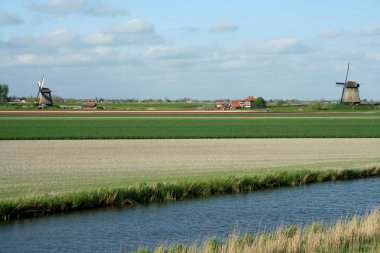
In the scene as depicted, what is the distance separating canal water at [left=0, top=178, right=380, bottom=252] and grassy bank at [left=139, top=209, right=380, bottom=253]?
6.88ft

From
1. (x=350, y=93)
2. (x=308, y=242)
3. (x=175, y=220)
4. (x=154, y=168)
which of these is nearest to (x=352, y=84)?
(x=350, y=93)

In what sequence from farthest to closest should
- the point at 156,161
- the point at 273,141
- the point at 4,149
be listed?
the point at 273,141
the point at 4,149
the point at 156,161

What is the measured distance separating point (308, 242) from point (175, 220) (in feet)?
19.1

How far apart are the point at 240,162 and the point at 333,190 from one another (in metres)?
8.15

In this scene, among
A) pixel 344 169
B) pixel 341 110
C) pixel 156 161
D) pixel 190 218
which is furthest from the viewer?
pixel 341 110

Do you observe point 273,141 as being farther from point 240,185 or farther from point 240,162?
point 240,185

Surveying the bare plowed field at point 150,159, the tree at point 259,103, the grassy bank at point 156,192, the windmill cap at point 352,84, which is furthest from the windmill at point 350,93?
the grassy bank at point 156,192

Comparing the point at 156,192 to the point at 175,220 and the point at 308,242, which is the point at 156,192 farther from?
the point at 308,242

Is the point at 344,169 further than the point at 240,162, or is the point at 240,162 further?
the point at 240,162

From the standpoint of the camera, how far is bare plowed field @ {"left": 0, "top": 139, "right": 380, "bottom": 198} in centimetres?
2370

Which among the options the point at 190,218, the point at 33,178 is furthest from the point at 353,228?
the point at 33,178

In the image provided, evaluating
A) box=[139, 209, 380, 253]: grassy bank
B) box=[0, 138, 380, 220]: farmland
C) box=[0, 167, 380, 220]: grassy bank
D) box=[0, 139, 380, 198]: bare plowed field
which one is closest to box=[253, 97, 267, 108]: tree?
box=[0, 139, 380, 198]: bare plowed field

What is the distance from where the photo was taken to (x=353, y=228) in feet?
47.3

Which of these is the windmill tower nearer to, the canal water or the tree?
the tree
